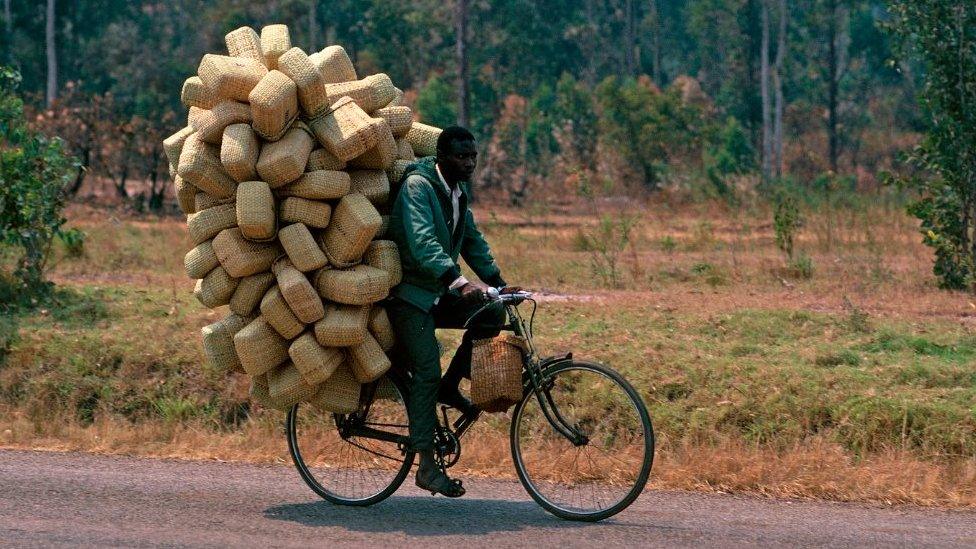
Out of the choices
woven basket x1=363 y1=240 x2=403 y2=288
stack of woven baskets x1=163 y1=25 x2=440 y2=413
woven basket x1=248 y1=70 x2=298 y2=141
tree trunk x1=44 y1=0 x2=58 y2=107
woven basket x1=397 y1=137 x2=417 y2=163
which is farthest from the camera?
tree trunk x1=44 y1=0 x2=58 y2=107

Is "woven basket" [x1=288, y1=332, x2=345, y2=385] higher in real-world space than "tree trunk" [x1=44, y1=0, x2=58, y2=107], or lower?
lower

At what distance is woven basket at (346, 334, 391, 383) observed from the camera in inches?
266

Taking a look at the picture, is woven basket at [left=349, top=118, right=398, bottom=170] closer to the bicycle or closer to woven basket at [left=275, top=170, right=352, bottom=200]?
woven basket at [left=275, top=170, right=352, bottom=200]

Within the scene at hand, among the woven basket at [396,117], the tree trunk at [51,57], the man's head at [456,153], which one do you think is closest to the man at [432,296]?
the man's head at [456,153]

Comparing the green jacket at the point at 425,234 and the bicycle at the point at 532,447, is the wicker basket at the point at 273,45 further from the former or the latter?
the bicycle at the point at 532,447

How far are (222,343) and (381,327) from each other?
2.69ft

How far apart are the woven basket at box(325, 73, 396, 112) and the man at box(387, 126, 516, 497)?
37cm

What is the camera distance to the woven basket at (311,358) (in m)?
6.64

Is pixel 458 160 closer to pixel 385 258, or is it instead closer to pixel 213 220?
pixel 385 258

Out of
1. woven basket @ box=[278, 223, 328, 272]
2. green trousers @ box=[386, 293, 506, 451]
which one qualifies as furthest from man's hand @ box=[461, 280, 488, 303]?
woven basket @ box=[278, 223, 328, 272]

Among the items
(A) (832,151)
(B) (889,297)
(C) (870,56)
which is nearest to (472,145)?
(B) (889,297)

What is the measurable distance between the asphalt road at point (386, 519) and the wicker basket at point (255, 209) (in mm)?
1414

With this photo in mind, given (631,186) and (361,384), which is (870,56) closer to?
(631,186)

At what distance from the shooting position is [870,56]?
194ft
